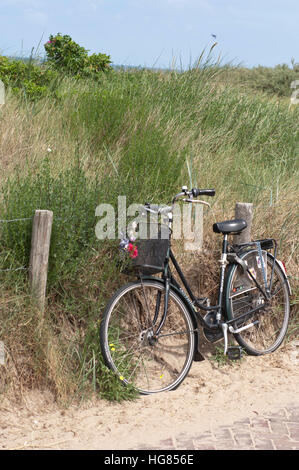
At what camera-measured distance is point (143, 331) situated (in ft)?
17.0

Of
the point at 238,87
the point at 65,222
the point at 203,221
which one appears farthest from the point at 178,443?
the point at 238,87

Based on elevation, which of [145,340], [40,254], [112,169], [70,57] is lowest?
[145,340]

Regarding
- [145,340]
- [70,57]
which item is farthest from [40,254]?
[70,57]

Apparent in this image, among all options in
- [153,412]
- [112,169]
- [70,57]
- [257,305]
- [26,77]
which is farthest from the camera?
[70,57]

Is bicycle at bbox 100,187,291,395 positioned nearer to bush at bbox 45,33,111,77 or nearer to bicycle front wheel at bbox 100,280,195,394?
bicycle front wheel at bbox 100,280,195,394

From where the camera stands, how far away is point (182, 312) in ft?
17.5

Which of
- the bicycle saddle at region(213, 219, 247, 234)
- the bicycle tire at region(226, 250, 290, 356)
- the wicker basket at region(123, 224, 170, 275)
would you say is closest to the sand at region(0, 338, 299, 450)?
the bicycle tire at region(226, 250, 290, 356)

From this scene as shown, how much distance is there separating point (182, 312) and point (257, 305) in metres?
1.06

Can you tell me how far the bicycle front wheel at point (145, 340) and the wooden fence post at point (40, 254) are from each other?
1.85ft

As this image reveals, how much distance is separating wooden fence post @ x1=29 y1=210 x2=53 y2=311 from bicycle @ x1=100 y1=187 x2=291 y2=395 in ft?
1.84

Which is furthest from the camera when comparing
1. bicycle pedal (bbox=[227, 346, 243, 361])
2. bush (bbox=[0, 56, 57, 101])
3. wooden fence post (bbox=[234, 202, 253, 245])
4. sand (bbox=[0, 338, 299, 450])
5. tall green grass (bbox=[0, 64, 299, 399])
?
bush (bbox=[0, 56, 57, 101])

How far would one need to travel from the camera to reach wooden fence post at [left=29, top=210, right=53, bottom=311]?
490 cm

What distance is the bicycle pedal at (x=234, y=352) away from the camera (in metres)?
5.71

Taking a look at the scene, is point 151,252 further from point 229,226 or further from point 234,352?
point 234,352
